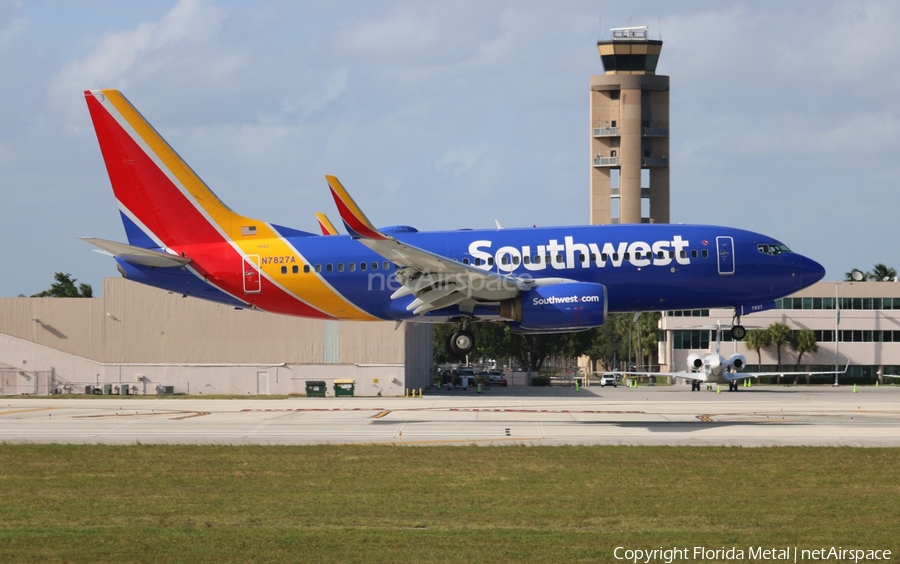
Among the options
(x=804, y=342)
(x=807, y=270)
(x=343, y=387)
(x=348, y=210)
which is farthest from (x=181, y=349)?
(x=804, y=342)

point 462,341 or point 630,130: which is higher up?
point 630,130

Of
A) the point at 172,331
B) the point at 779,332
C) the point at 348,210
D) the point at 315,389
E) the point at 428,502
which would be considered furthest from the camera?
the point at 779,332

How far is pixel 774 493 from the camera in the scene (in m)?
26.8

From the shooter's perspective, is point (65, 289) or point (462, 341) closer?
point (462, 341)

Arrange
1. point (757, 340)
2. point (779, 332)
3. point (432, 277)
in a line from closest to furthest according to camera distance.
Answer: point (432, 277) < point (779, 332) < point (757, 340)

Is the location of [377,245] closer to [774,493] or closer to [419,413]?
[419,413]

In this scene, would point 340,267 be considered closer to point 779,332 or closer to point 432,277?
point 432,277

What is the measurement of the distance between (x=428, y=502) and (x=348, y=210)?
48.6 feet

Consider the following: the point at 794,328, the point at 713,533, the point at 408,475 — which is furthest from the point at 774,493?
the point at 794,328

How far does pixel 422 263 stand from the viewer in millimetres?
40781

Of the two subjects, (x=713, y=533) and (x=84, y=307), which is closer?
(x=713, y=533)

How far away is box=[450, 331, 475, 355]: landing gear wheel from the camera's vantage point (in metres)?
42.6

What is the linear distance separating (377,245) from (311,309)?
21.8 feet

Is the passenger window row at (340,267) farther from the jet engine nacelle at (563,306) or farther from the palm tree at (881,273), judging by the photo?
the palm tree at (881,273)
